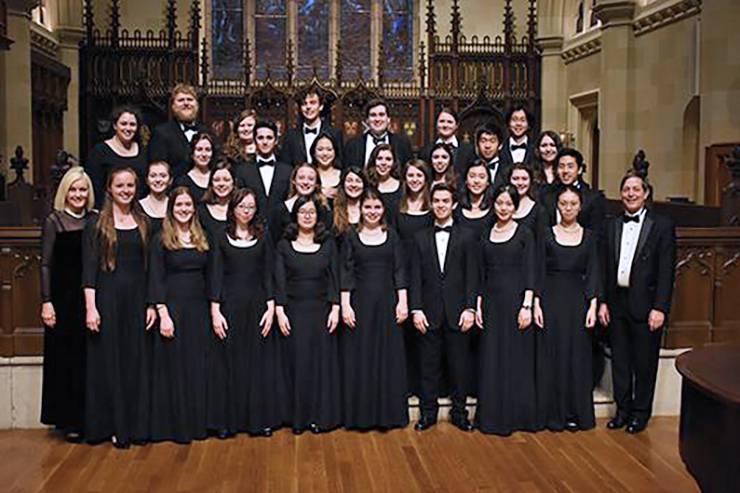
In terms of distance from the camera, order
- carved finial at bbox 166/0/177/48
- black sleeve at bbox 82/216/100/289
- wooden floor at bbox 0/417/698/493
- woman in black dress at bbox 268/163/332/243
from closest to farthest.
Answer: wooden floor at bbox 0/417/698/493 < black sleeve at bbox 82/216/100/289 < woman in black dress at bbox 268/163/332/243 < carved finial at bbox 166/0/177/48

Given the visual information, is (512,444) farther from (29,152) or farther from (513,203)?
(29,152)

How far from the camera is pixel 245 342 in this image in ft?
20.6

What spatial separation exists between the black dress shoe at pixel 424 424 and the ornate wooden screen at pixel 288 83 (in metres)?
9.64

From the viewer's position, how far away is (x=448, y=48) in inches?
656

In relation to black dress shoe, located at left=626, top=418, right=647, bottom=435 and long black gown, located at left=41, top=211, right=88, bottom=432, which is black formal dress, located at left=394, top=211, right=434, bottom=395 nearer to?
black dress shoe, located at left=626, top=418, right=647, bottom=435

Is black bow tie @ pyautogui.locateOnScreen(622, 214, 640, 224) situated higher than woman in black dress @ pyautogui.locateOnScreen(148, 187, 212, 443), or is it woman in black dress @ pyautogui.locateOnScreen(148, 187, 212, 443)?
black bow tie @ pyautogui.locateOnScreen(622, 214, 640, 224)

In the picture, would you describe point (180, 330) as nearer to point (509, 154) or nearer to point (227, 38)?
point (509, 154)

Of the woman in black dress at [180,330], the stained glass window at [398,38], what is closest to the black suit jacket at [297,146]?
the woman in black dress at [180,330]

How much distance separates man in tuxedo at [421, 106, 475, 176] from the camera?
7.16m

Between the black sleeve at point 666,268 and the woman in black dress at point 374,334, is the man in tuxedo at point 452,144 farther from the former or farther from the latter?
the black sleeve at point 666,268

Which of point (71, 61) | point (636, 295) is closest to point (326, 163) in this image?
point (636, 295)

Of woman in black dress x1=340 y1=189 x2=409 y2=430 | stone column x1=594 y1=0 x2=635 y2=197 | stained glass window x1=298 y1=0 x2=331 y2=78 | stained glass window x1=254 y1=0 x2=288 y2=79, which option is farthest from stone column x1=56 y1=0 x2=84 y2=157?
woman in black dress x1=340 y1=189 x2=409 y2=430

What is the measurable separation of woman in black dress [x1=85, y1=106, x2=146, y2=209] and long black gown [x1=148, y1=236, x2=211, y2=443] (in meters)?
0.77

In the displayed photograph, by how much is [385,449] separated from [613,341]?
178 cm
